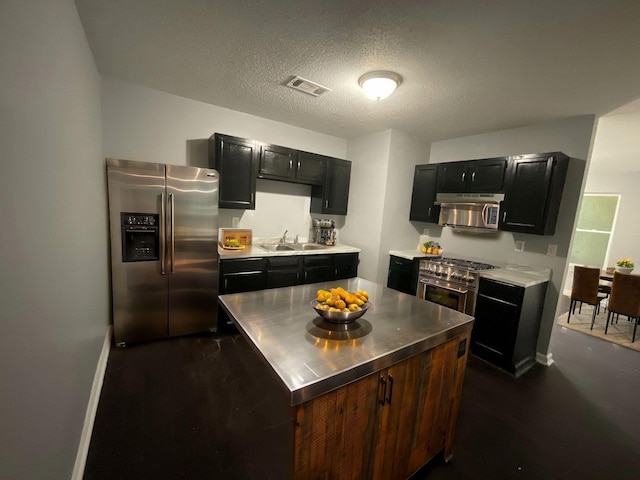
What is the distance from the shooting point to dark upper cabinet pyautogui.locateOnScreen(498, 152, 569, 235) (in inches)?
105

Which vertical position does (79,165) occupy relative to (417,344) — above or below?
above

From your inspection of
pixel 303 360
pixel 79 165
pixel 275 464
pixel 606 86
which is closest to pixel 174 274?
pixel 79 165

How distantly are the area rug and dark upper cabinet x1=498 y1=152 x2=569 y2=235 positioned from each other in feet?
6.70

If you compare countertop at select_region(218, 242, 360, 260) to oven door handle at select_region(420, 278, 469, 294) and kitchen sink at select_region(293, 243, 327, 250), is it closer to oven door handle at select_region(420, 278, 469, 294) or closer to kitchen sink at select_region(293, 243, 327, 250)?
kitchen sink at select_region(293, 243, 327, 250)

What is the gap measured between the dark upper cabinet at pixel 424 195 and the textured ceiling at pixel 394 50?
100cm

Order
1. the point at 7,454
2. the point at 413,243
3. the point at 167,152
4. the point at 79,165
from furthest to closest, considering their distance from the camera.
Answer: the point at 413,243 < the point at 167,152 < the point at 79,165 < the point at 7,454

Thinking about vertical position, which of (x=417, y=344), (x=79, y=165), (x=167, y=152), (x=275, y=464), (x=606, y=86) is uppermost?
(x=606, y=86)

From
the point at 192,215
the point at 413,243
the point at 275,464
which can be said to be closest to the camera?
the point at 275,464

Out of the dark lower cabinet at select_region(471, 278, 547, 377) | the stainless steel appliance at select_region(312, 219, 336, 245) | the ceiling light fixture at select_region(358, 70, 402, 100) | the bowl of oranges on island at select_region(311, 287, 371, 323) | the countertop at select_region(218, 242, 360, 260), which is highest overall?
the ceiling light fixture at select_region(358, 70, 402, 100)

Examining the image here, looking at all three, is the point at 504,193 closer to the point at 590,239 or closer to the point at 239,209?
the point at 239,209

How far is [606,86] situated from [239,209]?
11.9ft

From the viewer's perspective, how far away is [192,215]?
8.86 feet

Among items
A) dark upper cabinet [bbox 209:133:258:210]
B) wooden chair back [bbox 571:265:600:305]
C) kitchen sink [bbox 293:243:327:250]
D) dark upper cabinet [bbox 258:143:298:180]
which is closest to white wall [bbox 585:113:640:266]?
wooden chair back [bbox 571:265:600:305]

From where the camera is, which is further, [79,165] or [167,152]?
[167,152]
